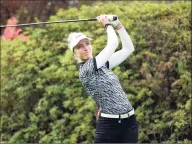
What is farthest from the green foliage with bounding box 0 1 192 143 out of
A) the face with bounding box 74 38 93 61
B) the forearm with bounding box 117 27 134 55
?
the face with bounding box 74 38 93 61

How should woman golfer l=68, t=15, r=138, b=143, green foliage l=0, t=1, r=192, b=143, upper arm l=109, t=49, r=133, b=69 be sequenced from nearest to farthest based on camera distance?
woman golfer l=68, t=15, r=138, b=143
upper arm l=109, t=49, r=133, b=69
green foliage l=0, t=1, r=192, b=143

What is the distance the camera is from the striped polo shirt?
4098 mm

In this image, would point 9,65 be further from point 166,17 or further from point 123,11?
point 166,17

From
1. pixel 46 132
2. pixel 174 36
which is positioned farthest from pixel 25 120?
pixel 174 36

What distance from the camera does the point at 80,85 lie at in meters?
6.99

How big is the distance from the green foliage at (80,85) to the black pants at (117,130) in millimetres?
2011

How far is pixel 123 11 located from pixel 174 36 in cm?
122

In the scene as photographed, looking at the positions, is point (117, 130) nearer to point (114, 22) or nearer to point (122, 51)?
point (122, 51)

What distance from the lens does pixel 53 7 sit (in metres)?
11.8

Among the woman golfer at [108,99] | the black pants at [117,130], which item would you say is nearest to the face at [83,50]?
the woman golfer at [108,99]

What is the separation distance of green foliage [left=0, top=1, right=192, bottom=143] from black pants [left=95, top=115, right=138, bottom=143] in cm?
201

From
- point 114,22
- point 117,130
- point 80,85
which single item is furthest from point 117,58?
point 80,85

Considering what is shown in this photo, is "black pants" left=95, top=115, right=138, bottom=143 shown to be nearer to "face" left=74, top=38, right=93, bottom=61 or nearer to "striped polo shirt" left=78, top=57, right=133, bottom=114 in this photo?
"striped polo shirt" left=78, top=57, right=133, bottom=114

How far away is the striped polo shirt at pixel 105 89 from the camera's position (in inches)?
161
